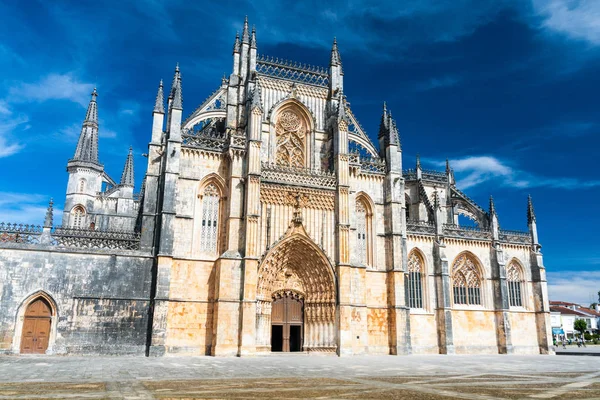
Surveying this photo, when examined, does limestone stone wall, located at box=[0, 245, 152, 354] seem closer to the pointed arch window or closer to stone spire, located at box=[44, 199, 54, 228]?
stone spire, located at box=[44, 199, 54, 228]

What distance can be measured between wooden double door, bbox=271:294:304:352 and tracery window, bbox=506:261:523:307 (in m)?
19.7

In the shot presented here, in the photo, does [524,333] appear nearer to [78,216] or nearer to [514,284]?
[514,284]

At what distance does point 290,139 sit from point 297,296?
1129 centimetres

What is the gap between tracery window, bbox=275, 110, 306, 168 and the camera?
113 ft

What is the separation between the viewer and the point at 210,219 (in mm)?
30047

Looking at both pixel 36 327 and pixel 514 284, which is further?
pixel 514 284

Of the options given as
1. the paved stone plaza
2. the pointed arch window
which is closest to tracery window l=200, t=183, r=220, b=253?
the pointed arch window

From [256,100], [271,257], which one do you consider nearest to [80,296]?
[271,257]

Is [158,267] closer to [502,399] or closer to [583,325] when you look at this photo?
[502,399]

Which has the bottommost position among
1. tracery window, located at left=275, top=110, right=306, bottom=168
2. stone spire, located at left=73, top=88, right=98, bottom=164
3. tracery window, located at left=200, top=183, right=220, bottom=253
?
tracery window, located at left=200, top=183, right=220, bottom=253

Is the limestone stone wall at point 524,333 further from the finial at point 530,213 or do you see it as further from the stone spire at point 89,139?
the stone spire at point 89,139

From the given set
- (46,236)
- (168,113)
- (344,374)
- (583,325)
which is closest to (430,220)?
(168,113)

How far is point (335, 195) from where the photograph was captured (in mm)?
32125

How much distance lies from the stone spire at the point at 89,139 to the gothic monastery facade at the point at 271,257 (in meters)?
19.6
